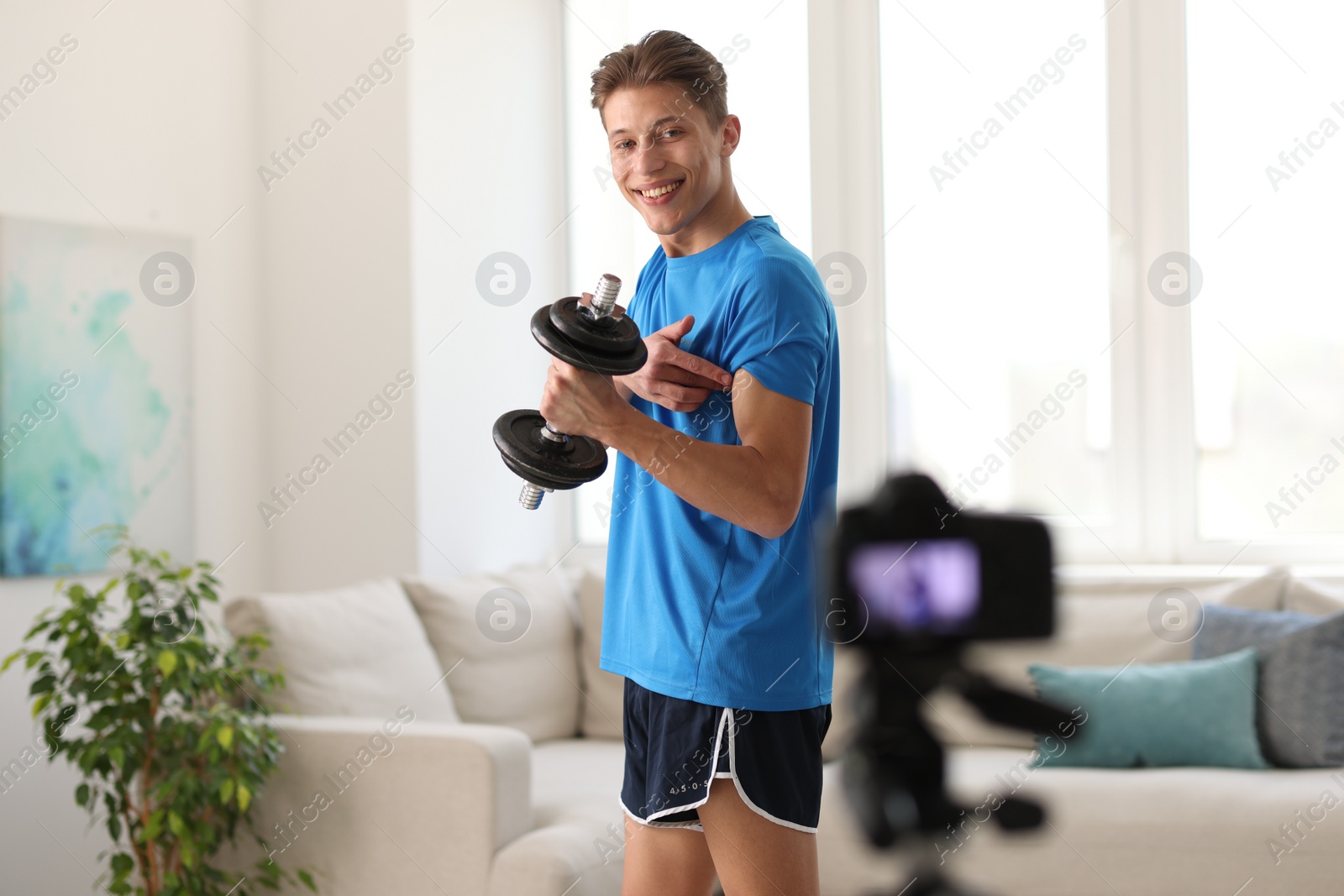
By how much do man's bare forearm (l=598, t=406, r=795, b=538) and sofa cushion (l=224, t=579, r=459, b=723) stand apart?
1.51m

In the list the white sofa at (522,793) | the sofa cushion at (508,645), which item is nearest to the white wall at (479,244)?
the sofa cushion at (508,645)

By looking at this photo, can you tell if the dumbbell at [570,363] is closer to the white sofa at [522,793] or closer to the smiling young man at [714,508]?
the smiling young man at [714,508]

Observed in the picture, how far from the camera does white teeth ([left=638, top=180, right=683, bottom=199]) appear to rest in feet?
4.21

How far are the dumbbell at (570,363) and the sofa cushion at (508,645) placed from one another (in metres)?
1.68

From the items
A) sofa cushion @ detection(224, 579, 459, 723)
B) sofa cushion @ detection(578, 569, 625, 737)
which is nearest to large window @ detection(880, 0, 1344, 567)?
sofa cushion @ detection(578, 569, 625, 737)

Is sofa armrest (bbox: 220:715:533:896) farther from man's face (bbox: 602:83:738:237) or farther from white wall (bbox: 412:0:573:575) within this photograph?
man's face (bbox: 602:83:738:237)

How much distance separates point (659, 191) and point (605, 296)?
187 mm

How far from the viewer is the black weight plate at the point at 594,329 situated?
45.6 inches

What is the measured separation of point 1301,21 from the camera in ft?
10.4

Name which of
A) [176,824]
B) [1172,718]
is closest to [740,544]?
[176,824]

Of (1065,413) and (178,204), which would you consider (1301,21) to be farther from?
(178,204)

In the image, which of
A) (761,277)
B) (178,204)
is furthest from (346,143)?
(761,277)

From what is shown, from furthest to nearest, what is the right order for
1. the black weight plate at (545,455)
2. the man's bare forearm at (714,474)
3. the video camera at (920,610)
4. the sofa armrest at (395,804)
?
the sofa armrest at (395,804)
the black weight plate at (545,455)
the man's bare forearm at (714,474)
the video camera at (920,610)

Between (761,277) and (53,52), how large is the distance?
239 cm
